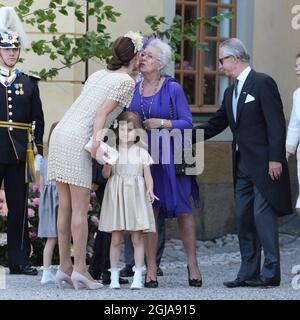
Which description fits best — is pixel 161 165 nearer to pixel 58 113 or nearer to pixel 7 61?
pixel 7 61

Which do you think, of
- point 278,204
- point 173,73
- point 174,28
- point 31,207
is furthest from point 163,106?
point 173,73

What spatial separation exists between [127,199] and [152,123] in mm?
608

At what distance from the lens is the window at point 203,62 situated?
13633 millimetres

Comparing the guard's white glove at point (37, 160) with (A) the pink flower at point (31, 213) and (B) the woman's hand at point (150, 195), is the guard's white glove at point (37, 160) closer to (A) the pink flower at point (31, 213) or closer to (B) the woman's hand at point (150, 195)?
(A) the pink flower at point (31, 213)

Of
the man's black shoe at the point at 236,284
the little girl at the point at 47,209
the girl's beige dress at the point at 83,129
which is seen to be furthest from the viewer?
the little girl at the point at 47,209

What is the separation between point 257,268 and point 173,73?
15.1ft

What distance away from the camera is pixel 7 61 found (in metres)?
9.70

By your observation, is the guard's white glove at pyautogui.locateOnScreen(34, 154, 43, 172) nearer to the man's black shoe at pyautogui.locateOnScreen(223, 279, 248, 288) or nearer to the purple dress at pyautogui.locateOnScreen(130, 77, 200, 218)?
the purple dress at pyautogui.locateOnScreen(130, 77, 200, 218)

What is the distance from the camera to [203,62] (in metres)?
13.8

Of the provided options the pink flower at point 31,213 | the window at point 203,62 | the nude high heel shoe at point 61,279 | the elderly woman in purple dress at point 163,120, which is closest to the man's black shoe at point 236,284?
the elderly woman in purple dress at point 163,120

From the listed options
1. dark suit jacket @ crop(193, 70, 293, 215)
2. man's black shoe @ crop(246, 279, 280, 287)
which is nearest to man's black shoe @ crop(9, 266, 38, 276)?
man's black shoe @ crop(246, 279, 280, 287)

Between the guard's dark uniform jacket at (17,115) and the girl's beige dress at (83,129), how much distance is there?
50.6 inches

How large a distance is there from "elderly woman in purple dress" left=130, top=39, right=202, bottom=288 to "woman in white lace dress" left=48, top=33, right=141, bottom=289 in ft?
1.19

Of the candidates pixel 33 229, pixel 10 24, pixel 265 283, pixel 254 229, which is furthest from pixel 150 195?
pixel 33 229
